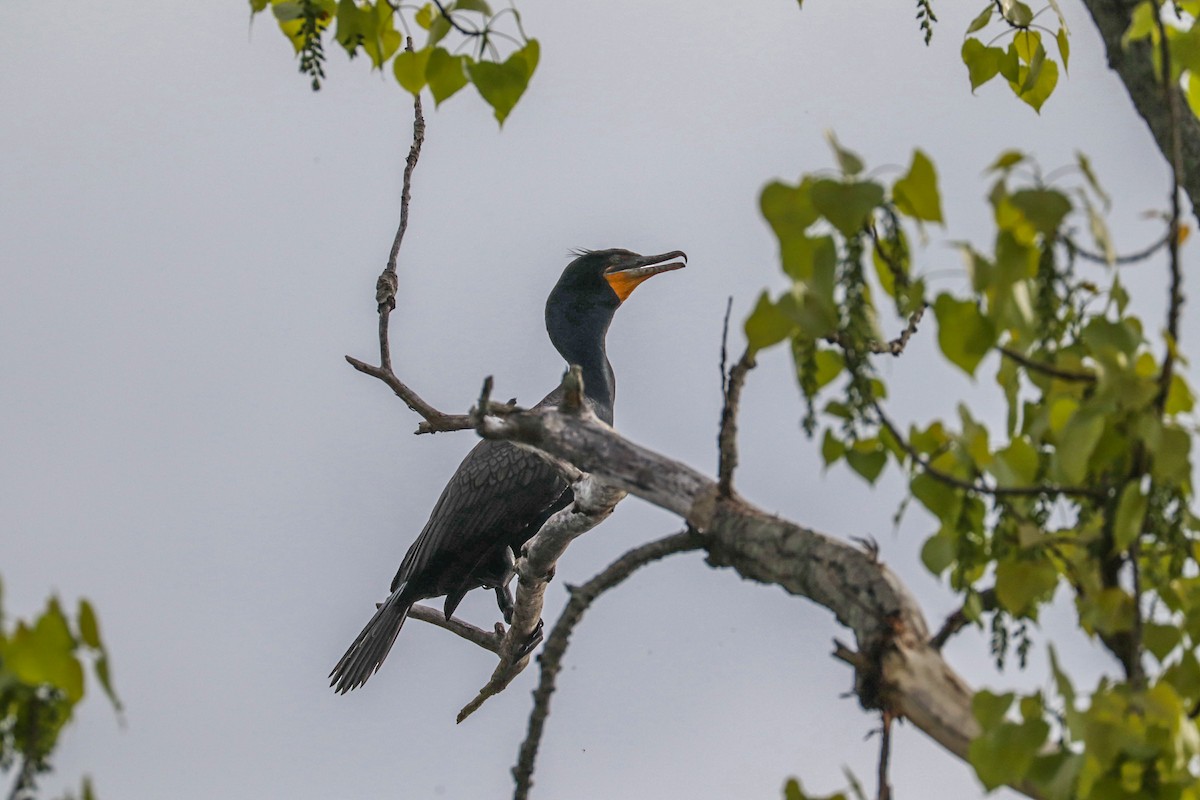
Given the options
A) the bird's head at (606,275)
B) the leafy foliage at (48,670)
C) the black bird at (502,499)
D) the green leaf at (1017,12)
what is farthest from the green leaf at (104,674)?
the bird's head at (606,275)

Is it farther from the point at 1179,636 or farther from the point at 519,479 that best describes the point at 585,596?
the point at 519,479

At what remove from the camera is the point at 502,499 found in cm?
626

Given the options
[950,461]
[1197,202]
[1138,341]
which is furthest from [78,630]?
[1197,202]

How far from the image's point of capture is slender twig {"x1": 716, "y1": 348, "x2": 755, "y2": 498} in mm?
2596

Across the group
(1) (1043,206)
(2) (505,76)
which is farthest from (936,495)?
(2) (505,76)

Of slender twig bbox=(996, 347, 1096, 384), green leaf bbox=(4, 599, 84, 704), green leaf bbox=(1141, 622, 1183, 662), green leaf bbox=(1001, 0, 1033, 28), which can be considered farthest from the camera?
green leaf bbox=(1001, 0, 1033, 28)

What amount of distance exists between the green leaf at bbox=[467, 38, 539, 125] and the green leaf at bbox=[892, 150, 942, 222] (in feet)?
2.77

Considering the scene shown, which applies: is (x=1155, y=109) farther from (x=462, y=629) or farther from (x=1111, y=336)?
(x=462, y=629)

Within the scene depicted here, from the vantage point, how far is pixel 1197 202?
8.35 feet

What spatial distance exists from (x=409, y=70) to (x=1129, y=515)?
4.61 feet

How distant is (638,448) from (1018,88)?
1213 millimetres

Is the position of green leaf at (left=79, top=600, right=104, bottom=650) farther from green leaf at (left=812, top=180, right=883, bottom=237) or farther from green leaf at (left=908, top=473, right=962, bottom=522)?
green leaf at (left=908, top=473, right=962, bottom=522)

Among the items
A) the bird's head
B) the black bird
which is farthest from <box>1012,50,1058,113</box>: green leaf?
the bird's head

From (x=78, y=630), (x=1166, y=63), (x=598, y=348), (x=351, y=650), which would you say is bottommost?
(x=78, y=630)
